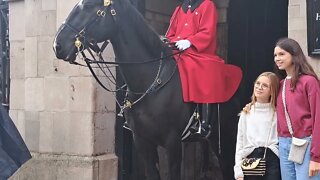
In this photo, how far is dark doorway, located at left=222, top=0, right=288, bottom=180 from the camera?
8695 mm

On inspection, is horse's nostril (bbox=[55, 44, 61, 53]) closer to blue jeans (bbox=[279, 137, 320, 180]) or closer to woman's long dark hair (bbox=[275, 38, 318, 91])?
woman's long dark hair (bbox=[275, 38, 318, 91])

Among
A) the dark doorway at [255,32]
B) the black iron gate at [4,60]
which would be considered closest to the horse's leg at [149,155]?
the dark doorway at [255,32]

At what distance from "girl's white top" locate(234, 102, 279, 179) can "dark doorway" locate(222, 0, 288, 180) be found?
3.51 meters

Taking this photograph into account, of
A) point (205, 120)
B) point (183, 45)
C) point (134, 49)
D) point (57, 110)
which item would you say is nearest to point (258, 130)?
point (205, 120)

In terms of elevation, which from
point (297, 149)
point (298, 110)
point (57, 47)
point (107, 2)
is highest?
point (107, 2)

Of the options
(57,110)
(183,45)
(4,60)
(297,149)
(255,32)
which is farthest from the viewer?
(4,60)

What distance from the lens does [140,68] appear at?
558 cm

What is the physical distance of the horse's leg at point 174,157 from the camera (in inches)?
218

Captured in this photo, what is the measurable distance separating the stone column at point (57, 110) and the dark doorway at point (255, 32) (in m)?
2.46

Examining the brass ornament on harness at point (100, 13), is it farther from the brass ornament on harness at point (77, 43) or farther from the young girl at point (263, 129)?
the young girl at point (263, 129)

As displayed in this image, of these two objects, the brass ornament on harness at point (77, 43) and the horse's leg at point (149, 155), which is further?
the horse's leg at point (149, 155)

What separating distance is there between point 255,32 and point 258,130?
4.24 m

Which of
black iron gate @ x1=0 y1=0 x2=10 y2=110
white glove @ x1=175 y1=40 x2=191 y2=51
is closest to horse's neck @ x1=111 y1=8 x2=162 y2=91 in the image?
white glove @ x1=175 y1=40 x2=191 y2=51

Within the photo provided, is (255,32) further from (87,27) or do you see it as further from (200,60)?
(87,27)
